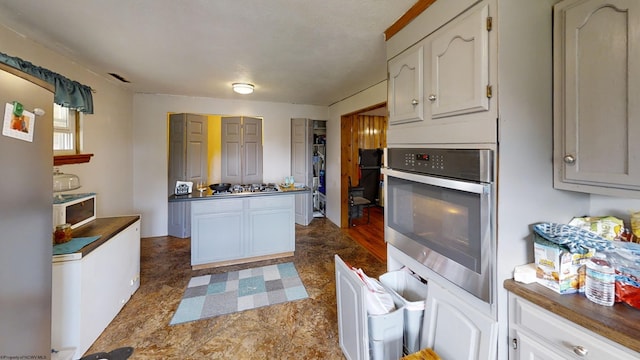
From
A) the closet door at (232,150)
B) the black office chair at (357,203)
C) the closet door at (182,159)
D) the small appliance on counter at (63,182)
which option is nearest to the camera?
the small appliance on counter at (63,182)

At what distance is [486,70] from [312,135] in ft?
13.0

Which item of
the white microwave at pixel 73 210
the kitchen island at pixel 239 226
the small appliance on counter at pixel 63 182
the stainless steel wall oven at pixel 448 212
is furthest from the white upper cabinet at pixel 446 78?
the small appliance on counter at pixel 63 182

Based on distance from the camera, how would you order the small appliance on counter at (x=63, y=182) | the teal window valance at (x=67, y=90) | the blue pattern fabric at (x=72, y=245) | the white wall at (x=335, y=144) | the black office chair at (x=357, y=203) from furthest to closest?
the black office chair at (x=357, y=203) → the white wall at (x=335, y=144) → the small appliance on counter at (x=63, y=182) → the teal window valance at (x=67, y=90) → the blue pattern fabric at (x=72, y=245)

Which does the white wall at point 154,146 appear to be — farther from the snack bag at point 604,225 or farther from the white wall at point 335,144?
the snack bag at point 604,225

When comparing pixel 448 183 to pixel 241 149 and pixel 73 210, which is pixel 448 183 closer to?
pixel 73 210

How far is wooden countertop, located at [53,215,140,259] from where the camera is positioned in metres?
1.69

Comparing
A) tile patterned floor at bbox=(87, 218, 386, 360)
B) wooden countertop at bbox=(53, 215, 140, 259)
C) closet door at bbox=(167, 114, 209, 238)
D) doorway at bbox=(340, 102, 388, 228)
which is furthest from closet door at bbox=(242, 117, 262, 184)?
wooden countertop at bbox=(53, 215, 140, 259)

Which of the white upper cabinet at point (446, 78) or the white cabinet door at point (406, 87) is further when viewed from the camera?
the white cabinet door at point (406, 87)

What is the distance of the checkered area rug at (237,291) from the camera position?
2.19 m

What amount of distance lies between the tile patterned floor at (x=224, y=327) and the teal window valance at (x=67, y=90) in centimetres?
185

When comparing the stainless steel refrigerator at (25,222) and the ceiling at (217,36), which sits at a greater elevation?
the ceiling at (217,36)

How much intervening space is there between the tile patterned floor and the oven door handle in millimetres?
1278

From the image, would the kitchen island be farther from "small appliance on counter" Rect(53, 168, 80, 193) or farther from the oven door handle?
the oven door handle

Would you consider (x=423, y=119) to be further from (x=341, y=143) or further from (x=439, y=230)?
(x=341, y=143)
